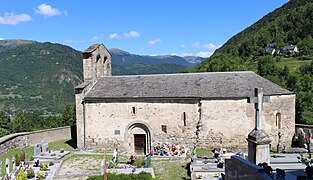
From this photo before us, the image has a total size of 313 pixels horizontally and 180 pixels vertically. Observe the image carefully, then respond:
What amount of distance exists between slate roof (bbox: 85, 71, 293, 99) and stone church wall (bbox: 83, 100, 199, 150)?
64cm

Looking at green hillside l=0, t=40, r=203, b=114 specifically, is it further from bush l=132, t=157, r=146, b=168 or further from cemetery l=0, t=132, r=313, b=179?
bush l=132, t=157, r=146, b=168

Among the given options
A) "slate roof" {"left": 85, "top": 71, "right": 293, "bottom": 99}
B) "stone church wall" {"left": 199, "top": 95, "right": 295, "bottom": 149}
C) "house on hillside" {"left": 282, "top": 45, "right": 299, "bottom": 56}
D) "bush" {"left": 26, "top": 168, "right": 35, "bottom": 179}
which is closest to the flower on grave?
"bush" {"left": 26, "top": 168, "right": 35, "bottom": 179}

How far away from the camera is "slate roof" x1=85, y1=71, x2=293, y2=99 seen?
22.5 meters

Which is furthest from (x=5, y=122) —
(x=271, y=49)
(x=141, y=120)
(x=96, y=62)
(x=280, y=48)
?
(x=280, y=48)

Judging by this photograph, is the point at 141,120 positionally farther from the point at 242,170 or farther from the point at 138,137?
the point at 242,170

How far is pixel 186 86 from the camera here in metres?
23.7

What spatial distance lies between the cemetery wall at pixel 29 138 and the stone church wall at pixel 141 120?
4.85 metres

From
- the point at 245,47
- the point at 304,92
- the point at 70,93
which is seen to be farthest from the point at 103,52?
the point at 70,93

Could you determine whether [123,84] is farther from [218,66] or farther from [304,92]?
[218,66]

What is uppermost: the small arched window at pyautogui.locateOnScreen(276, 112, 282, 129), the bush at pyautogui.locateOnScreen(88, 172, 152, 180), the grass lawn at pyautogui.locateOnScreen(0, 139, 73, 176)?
the small arched window at pyautogui.locateOnScreen(276, 112, 282, 129)

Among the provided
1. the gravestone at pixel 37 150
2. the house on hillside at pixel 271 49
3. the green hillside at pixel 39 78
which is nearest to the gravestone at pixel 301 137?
the gravestone at pixel 37 150

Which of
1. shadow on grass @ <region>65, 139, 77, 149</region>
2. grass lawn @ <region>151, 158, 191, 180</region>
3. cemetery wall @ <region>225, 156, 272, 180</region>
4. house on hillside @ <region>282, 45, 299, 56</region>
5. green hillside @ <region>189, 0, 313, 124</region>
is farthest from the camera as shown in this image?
house on hillside @ <region>282, 45, 299, 56</region>

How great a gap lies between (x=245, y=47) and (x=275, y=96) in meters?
67.6

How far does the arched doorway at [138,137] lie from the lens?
23688 millimetres
